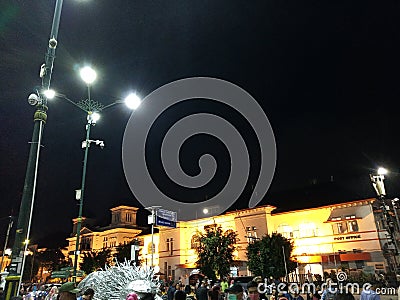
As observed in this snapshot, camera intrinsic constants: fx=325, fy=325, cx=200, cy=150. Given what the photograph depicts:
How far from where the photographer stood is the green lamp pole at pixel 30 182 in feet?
18.6

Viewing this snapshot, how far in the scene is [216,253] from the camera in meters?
38.6

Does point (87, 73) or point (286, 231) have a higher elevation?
point (87, 73)

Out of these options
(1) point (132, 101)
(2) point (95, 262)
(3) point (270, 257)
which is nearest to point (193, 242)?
(2) point (95, 262)

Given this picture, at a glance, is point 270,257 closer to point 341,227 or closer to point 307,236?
point 307,236

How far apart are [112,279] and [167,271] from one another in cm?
4588

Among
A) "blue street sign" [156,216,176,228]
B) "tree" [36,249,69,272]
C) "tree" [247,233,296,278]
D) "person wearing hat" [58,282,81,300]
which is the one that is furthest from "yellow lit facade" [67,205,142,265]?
"person wearing hat" [58,282,81,300]

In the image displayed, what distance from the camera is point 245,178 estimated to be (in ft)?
151

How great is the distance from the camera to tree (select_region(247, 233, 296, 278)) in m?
33.1

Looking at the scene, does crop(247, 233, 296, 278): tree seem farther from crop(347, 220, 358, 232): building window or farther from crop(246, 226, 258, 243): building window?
crop(347, 220, 358, 232): building window

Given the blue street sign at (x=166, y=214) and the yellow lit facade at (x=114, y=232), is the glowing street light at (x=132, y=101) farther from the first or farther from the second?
the yellow lit facade at (x=114, y=232)

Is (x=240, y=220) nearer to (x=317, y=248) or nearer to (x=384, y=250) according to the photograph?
(x=317, y=248)

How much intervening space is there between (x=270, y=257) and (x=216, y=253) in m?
7.33

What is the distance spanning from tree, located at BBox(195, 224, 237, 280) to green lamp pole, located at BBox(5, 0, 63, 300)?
34.4 metres

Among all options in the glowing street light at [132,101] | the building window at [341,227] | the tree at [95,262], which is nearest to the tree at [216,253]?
the building window at [341,227]
